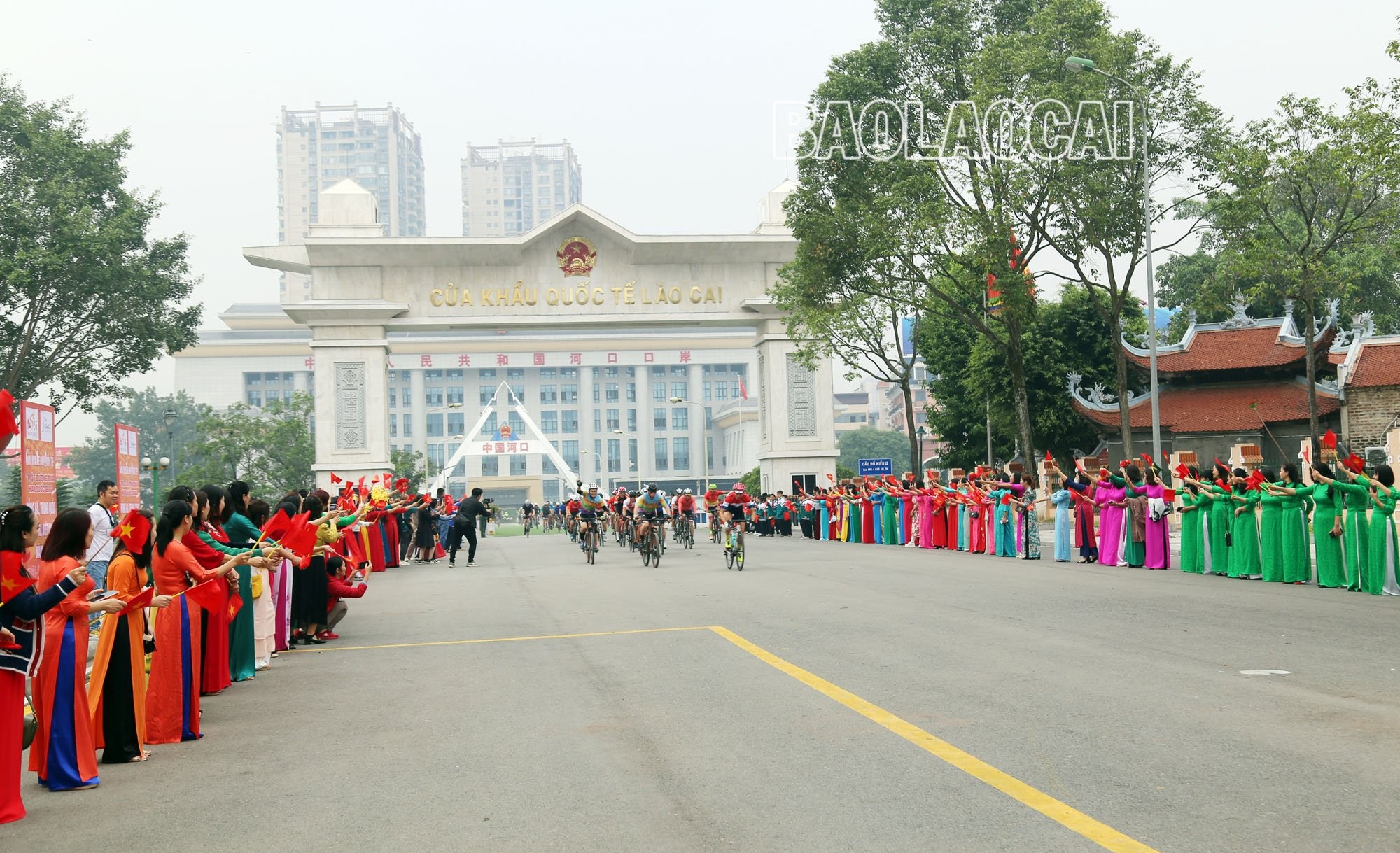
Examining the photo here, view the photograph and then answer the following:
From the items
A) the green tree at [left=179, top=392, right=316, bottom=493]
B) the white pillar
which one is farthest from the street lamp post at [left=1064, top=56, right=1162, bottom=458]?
the green tree at [left=179, top=392, right=316, bottom=493]

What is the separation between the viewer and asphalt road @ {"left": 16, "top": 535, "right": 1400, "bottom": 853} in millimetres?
5188

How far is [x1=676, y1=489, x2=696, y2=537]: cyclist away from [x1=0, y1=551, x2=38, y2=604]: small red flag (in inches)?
908

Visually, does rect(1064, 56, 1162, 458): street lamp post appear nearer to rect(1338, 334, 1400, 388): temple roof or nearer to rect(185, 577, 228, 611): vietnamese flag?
rect(1338, 334, 1400, 388): temple roof

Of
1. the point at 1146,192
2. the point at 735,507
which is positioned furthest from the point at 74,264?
the point at 1146,192

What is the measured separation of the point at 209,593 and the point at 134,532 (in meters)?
0.96

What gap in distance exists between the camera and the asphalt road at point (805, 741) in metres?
5.19

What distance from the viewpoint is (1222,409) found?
3994cm

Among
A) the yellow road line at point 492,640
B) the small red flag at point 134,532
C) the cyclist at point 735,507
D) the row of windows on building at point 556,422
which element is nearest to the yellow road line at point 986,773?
the yellow road line at point 492,640

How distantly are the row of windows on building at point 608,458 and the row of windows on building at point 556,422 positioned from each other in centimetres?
122

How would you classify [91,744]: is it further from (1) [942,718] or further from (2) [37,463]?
(2) [37,463]

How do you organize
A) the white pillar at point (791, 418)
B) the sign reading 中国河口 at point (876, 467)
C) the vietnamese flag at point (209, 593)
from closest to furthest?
the vietnamese flag at point (209, 593)
the white pillar at point (791, 418)
the sign reading 中国河口 at point (876, 467)

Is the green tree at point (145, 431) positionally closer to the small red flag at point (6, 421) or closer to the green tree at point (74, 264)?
the green tree at point (74, 264)

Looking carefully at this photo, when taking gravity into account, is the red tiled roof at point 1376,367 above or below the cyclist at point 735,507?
above

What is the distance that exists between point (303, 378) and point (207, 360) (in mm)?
8239
